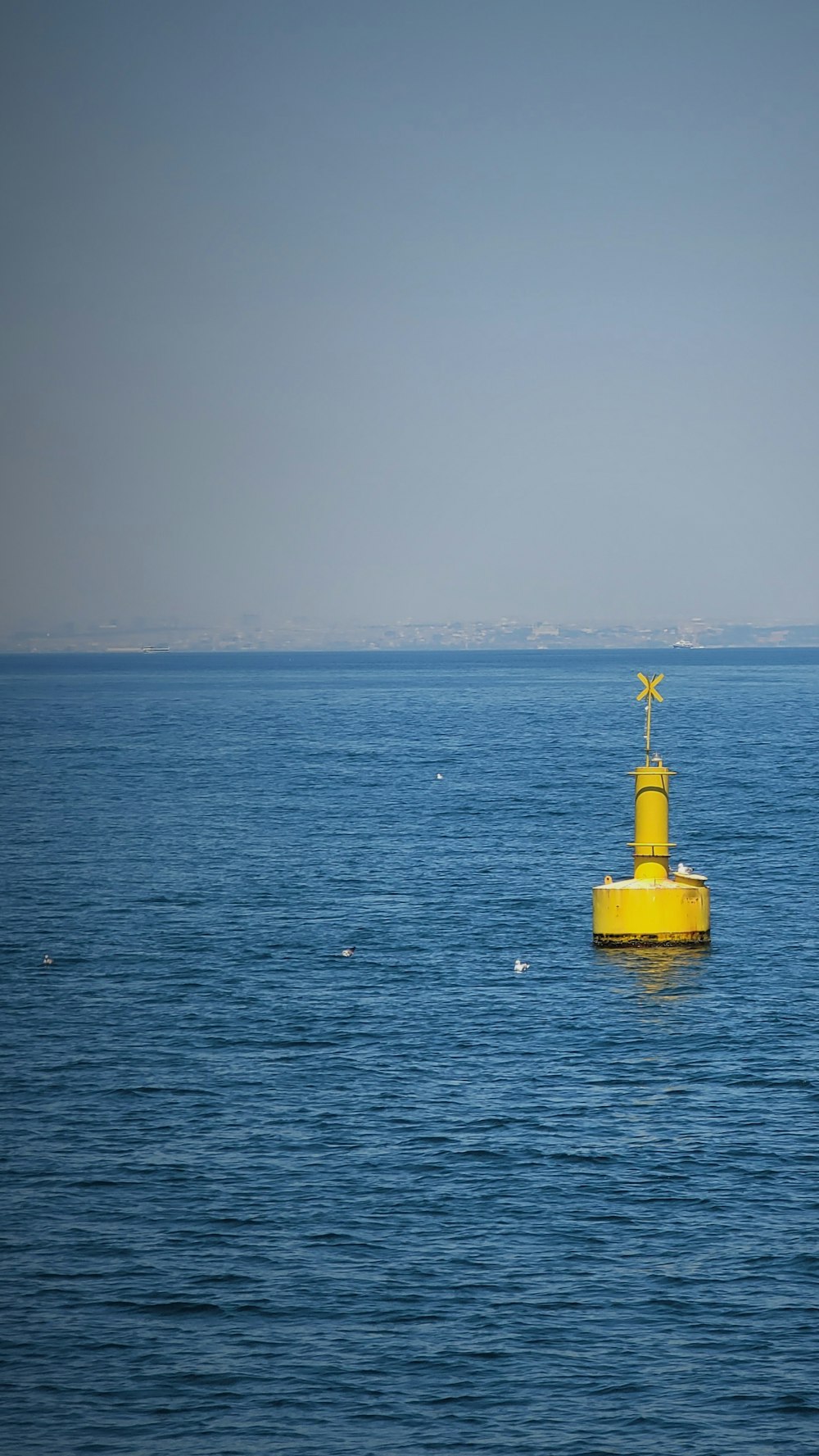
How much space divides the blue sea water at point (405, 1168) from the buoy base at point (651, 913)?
2.74 ft

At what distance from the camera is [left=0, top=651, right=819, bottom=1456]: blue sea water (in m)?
27.1

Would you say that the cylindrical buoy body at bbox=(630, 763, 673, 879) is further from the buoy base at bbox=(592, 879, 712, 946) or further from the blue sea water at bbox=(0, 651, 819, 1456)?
the blue sea water at bbox=(0, 651, 819, 1456)

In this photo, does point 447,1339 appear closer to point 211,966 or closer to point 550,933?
point 211,966

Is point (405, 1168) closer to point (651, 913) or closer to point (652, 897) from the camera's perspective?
point (652, 897)

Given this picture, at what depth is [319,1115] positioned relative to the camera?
4056 centimetres

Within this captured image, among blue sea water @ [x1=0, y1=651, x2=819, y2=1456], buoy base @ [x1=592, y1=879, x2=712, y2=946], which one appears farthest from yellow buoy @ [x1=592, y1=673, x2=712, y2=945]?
blue sea water @ [x1=0, y1=651, x2=819, y2=1456]

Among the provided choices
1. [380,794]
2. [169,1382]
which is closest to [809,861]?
[380,794]

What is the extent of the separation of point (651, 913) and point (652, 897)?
658 mm

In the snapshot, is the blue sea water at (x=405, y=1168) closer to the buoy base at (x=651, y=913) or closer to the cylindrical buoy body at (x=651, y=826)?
the buoy base at (x=651, y=913)

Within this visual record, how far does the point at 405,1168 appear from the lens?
36.8 meters

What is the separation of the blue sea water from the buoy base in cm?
84

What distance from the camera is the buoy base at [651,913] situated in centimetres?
5753

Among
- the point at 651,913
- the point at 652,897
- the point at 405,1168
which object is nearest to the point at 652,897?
the point at 652,897

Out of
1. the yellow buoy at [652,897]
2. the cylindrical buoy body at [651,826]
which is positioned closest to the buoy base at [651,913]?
the yellow buoy at [652,897]
